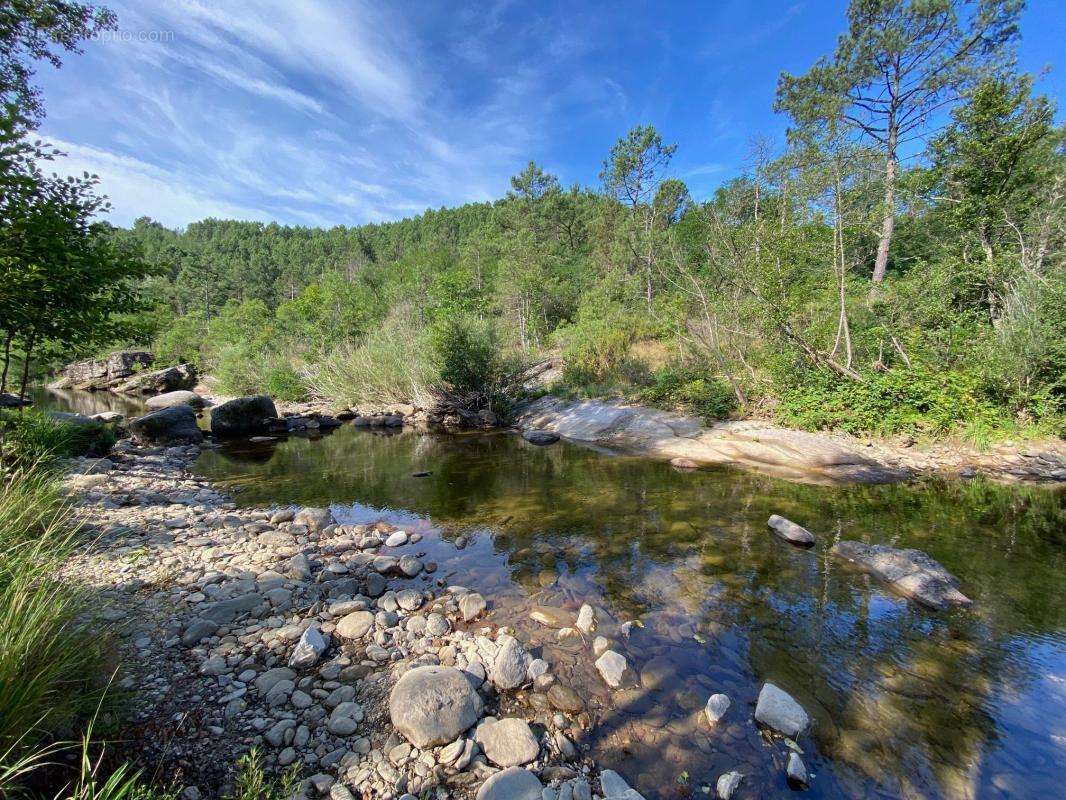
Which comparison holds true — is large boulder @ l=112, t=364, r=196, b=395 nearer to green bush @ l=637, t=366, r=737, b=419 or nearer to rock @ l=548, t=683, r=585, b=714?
green bush @ l=637, t=366, r=737, b=419

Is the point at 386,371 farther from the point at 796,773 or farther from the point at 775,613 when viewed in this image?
the point at 796,773

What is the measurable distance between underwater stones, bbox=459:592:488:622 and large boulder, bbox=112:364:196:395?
121 ft

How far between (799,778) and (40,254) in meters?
8.56

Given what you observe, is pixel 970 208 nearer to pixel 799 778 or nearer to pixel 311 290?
pixel 799 778

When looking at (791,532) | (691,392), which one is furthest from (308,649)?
(691,392)

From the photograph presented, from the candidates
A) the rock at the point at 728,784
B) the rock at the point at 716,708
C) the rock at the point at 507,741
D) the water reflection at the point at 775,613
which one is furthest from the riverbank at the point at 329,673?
the rock at the point at 716,708

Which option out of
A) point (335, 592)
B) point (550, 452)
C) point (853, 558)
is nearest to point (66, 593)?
→ point (335, 592)

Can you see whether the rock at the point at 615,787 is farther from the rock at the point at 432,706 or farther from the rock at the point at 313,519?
the rock at the point at 313,519

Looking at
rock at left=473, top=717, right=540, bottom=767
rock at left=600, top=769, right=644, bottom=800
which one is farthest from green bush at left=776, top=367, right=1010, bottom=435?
rock at left=473, top=717, right=540, bottom=767

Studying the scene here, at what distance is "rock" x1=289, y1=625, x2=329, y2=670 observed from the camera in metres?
3.44

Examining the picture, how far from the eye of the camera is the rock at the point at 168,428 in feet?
43.5

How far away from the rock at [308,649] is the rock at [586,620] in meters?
2.35

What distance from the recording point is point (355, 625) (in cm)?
400

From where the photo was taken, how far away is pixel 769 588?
5082 mm
